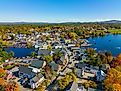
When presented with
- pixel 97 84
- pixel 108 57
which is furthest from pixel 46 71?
pixel 108 57

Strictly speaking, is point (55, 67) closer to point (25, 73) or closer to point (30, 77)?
point (25, 73)

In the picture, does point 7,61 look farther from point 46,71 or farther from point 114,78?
point 114,78

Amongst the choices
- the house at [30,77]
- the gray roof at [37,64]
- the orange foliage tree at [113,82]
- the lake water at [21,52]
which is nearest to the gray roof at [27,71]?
the house at [30,77]

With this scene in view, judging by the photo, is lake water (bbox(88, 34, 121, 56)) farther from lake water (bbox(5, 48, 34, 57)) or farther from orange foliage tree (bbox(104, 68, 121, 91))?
orange foliage tree (bbox(104, 68, 121, 91))

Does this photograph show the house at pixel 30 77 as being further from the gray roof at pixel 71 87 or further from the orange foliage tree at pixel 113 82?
the orange foliage tree at pixel 113 82

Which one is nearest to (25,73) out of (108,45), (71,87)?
(71,87)

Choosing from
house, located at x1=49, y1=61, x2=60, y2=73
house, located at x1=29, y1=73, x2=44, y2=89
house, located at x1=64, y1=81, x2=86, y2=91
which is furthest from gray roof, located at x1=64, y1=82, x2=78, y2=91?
house, located at x1=49, y1=61, x2=60, y2=73

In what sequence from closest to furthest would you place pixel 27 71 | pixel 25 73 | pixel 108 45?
1. pixel 25 73
2. pixel 27 71
3. pixel 108 45

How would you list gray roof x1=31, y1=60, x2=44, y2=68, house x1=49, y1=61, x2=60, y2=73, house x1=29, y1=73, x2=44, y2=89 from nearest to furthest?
house x1=29, y1=73, x2=44, y2=89
house x1=49, y1=61, x2=60, y2=73
gray roof x1=31, y1=60, x2=44, y2=68
